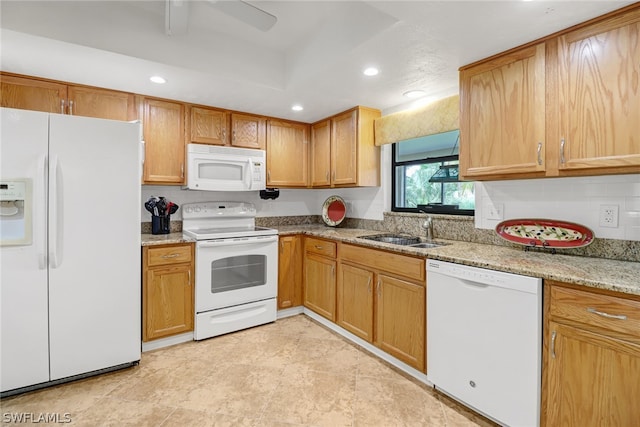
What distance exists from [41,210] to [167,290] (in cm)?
104

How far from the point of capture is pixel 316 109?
3.24 metres

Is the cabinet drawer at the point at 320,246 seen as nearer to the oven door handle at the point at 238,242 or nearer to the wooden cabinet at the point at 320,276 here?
the wooden cabinet at the point at 320,276

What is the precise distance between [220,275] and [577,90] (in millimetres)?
2816

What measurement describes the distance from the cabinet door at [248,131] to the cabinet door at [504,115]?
206 cm

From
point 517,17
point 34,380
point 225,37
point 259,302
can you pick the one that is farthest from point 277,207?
point 517,17

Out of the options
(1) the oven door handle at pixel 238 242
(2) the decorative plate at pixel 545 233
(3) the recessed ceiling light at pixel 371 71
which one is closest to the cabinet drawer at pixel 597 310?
(2) the decorative plate at pixel 545 233

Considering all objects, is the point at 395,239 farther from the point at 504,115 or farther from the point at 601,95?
the point at 601,95

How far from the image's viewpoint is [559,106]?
5.59ft

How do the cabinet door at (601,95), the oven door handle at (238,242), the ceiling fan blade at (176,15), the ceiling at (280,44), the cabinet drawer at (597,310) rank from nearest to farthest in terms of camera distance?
the cabinet drawer at (597,310) < the cabinet door at (601,95) < the ceiling at (280,44) < the ceiling fan blade at (176,15) < the oven door handle at (238,242)

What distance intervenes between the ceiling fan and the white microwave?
120cm

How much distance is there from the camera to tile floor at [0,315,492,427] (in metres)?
1.77

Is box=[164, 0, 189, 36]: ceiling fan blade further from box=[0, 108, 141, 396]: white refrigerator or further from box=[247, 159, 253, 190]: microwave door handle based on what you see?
box=[247, 159, 253, 190]: microwave door handle

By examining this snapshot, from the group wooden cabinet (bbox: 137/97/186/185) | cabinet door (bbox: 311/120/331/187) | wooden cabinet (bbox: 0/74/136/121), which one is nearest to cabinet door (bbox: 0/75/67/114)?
wooden cabinet (bbox: 0/74/136/121)

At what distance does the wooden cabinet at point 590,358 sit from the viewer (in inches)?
49.3
